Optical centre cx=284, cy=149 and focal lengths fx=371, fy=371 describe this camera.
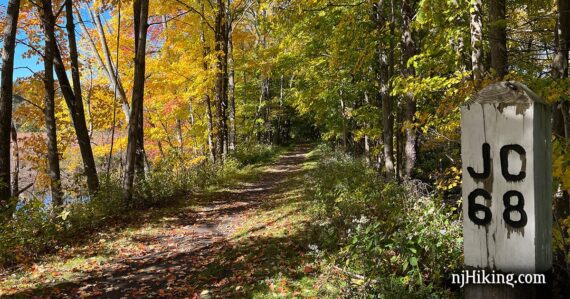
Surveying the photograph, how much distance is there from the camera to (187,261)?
632 centimetres

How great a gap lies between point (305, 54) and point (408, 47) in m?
6.51

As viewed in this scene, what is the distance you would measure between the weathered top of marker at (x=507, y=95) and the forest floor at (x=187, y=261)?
3.42 m

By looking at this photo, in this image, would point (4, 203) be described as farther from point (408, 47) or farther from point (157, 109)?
point (157, 109)

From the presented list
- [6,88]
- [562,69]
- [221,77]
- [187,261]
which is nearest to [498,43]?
[562,69]

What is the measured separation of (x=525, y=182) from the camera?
1.53 metres

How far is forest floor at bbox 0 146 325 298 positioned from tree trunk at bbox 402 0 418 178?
8.73ft

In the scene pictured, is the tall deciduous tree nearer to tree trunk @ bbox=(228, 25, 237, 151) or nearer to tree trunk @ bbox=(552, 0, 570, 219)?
tree trunk @ bbox=(552, 0, 570, 219)

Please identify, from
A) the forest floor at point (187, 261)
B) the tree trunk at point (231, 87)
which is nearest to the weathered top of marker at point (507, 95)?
the forest floor at point (187, 261)

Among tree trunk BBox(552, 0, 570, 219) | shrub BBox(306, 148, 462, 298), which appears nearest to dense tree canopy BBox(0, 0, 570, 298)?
tree trunk BBox(552, 0, 570, 219)

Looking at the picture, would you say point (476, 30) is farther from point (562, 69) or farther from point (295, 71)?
point (295, 71)

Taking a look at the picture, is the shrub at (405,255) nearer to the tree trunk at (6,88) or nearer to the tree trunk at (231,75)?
the tree trunk at (6,88)

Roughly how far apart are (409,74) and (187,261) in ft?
19.9

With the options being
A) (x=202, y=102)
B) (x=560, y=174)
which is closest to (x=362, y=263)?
(x=560, y=174)

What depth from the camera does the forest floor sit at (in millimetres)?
5027
